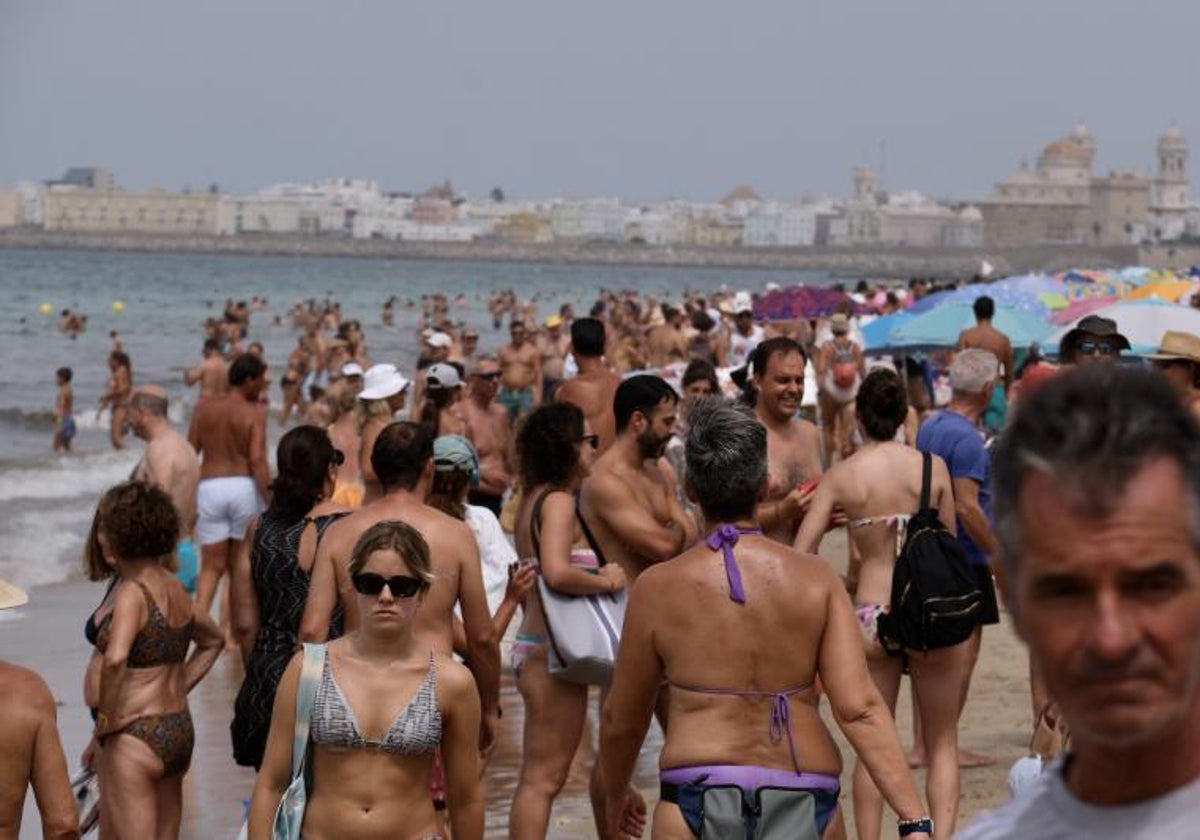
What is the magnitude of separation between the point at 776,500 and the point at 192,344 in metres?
53.9

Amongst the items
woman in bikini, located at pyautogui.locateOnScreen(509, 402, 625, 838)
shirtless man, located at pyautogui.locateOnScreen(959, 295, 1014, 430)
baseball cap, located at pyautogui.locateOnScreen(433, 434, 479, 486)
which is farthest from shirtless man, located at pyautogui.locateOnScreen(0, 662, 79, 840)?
shirtless man, located at pyautogui.locateOnScreen(959, 295, 1014, 430)

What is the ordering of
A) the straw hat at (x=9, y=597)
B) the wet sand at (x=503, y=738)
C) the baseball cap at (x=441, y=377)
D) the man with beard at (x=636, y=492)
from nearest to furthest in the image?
the straw hat at (x=9, y=597) → the man with beard at (x=636, y=492) → the wet sand at (x=503, y=738) → the baseball cap at (x=441, y=377)

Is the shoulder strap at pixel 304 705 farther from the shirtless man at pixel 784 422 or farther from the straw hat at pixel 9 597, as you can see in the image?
the shirtless man at pixel 784 422

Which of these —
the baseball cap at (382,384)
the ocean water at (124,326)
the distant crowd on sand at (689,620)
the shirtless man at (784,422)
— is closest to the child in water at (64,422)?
the ocean water at (124,326)

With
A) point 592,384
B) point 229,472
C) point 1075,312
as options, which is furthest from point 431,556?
point 1075,312

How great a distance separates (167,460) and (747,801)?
248 inches

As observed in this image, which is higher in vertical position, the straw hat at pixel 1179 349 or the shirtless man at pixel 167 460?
the straw hat at pixel 1179 349

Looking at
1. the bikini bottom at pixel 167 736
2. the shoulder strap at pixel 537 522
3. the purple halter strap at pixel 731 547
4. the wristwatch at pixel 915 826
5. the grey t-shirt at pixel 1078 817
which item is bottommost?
the bikini bottom at pixel 167 736

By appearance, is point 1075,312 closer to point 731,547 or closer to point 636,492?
point 636,492

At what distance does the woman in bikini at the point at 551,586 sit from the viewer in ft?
20.7

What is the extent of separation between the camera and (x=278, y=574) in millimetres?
6184

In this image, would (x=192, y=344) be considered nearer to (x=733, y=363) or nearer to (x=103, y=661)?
(x=733, y=363)

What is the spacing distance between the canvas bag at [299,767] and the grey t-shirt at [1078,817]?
9.96ft

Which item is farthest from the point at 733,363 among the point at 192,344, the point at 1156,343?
the point at 192,344
